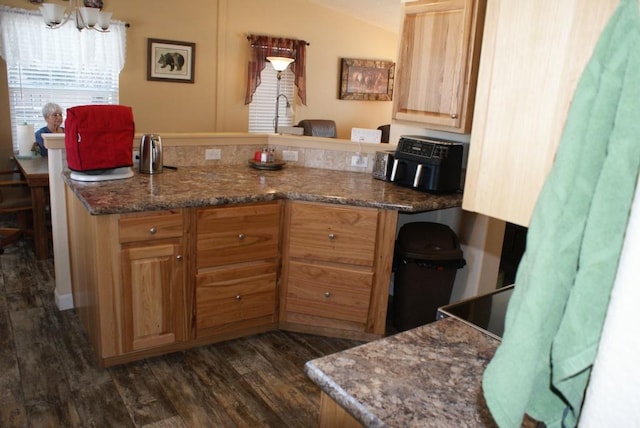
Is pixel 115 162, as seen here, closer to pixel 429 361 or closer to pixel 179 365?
pixel 179 365

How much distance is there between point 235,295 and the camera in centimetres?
292

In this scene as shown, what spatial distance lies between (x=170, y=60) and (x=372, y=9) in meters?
2.79

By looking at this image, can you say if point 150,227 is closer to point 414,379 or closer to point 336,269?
point 336,269

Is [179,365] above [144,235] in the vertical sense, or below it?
below

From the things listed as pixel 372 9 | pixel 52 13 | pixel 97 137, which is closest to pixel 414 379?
pixel 97 137

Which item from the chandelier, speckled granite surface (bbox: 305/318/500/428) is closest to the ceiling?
the chandelier

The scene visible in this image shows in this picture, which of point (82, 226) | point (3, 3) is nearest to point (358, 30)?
point (3, 3)

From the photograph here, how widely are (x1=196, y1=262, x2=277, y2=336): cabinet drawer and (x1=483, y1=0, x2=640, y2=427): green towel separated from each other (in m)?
2.26

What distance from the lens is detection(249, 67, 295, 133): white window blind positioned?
A: 6977 millimetres

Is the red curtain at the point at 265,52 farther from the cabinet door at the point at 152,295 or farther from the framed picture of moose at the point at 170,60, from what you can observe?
the cabinet door at the point at 152,295

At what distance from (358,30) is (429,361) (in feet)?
23.2

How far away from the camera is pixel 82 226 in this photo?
2.79 m

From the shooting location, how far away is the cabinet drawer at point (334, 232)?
2.90 metres

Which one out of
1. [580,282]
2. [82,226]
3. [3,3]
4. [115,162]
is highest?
[3,3]
